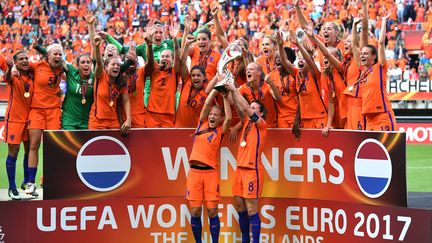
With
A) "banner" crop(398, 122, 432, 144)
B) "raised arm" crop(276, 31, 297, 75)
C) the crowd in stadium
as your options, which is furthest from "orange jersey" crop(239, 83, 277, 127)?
"banner" crop(398, 122, 432, 144)

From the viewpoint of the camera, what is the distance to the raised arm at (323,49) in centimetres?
1059

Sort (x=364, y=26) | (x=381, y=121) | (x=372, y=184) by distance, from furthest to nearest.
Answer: (x=364, y=26) → (x=381, y=121) → (x=372, y=184)

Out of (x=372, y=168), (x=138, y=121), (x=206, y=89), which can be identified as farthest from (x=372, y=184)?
(x=138, y=121)

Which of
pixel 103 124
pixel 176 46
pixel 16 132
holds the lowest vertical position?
pixel 16 132

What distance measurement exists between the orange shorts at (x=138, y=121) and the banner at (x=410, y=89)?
12.2 metres

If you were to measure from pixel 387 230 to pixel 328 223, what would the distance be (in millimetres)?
863

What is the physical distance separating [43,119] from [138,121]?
122 centimetres

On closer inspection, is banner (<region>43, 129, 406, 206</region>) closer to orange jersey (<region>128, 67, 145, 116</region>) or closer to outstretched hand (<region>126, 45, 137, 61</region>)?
orange jersey (<region>128, 67, 145, 116</region>)

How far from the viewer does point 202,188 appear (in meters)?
10.2

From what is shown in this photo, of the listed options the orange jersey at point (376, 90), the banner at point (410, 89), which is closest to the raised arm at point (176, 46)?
the orange jersey at point (376, 90)

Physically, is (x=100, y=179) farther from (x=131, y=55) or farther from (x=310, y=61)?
(x=310, y=61)

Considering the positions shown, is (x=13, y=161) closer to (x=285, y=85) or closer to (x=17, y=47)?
(x=285, y=85)

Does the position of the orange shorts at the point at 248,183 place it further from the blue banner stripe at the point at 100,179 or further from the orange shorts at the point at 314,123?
the blue banner stripe at the point at 100,179

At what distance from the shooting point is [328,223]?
10.2m
